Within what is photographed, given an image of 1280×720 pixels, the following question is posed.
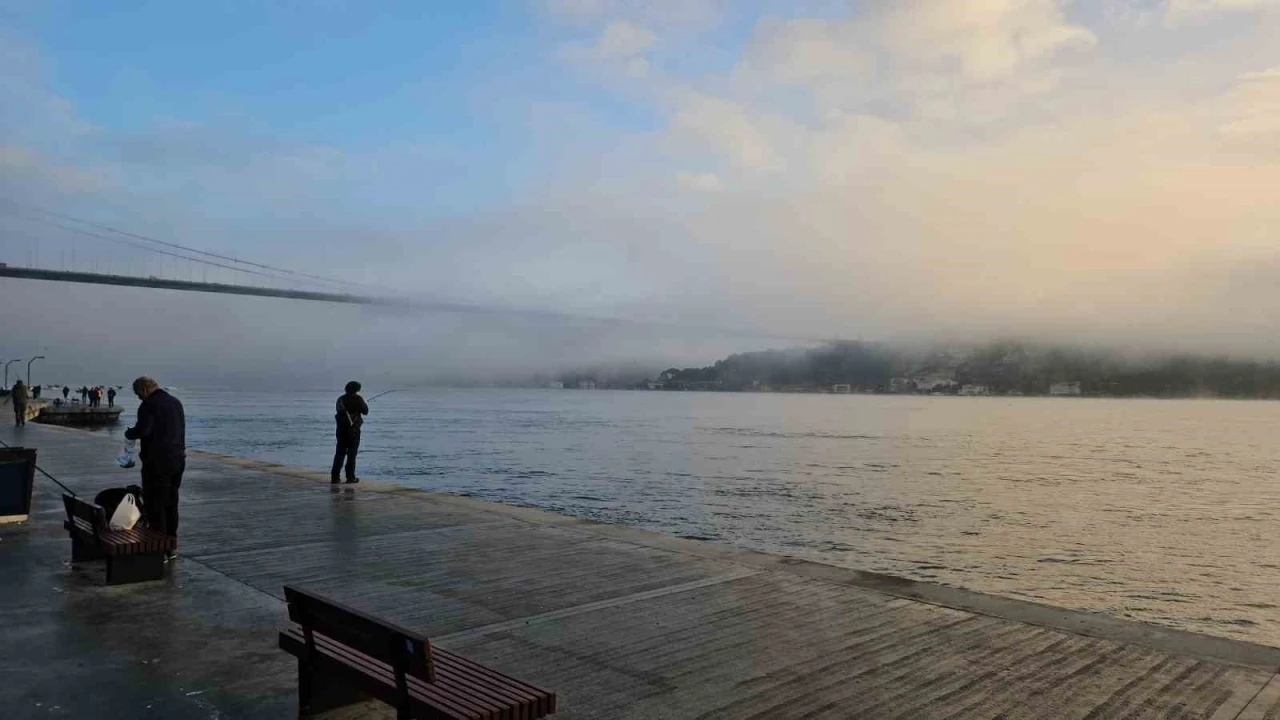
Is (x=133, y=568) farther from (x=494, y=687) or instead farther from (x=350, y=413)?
(x=350, y=413)

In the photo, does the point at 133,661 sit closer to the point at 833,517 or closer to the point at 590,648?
the point at 590,648

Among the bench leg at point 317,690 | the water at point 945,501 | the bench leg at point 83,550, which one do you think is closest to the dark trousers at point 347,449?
the water at point 945,501

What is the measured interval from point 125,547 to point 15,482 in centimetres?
347

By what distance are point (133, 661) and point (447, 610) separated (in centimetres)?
182

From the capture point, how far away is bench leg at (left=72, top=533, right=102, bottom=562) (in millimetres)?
6633

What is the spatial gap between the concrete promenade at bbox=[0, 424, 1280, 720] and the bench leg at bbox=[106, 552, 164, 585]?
0.11 meters

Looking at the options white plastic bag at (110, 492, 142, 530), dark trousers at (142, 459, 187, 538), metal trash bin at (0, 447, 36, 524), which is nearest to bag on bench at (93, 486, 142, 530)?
white plastic bag at (110, 492, 142, 530)

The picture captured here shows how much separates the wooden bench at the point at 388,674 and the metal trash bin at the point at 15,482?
5987 mm

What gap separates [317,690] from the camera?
3822 millimetres

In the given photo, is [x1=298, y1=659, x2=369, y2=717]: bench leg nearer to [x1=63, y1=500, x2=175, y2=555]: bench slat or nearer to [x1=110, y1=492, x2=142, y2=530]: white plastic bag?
[x1=63, y1=500, x2=175, y2=555]: bench slat

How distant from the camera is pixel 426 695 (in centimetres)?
322

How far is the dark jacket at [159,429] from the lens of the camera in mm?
6883

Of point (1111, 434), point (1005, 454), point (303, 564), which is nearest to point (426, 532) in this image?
point (303, 564)

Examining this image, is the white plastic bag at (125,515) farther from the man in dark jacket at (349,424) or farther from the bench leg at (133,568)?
the man in dark jacket at (349,424)
